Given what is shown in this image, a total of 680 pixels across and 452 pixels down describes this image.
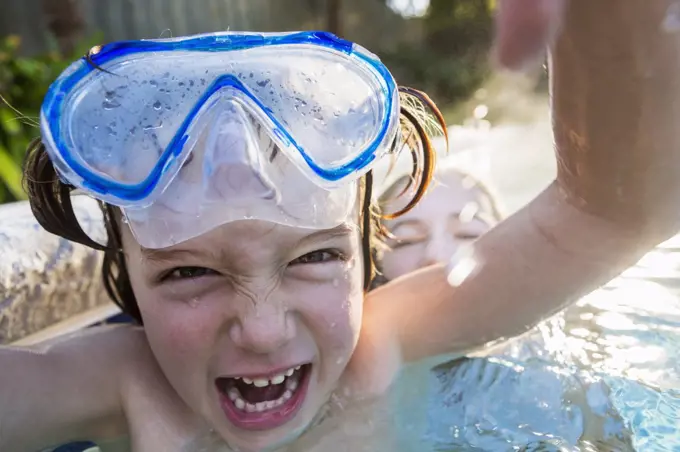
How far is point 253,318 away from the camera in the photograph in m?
1.59

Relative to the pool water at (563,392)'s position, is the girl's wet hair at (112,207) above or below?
above

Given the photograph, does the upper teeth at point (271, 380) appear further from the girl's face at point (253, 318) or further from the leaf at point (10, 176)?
the leaf at point (10, 176)

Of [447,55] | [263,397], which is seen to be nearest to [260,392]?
[263,397]

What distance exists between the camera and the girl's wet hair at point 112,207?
1920 mm

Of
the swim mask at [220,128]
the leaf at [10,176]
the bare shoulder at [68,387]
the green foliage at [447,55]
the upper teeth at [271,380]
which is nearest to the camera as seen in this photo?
the swim mask at [220,128]

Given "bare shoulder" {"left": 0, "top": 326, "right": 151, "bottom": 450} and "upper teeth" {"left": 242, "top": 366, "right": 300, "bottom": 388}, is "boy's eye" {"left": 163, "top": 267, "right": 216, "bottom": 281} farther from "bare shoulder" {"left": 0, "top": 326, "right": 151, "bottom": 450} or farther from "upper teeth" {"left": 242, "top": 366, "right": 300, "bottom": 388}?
"bare shoulder" {"left": 0, "top": 326, "right": 151, "bottom": 450}

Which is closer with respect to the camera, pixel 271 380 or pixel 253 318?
pixel 253 318

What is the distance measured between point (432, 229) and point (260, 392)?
1.23 m

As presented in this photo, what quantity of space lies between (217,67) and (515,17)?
0.79m

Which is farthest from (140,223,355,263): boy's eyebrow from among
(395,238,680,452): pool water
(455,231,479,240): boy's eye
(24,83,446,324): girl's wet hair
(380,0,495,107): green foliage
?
(380,0,495,107): green foliage

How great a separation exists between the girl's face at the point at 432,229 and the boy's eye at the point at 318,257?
0.98 meters

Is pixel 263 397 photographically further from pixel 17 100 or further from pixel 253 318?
pixel 17 100

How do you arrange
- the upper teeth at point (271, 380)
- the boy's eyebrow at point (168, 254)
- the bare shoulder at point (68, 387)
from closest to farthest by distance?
the boy's eyebrow at point (168, 254), the upper teeth at point (271, 380), the bare shoulder at point (68, 387)

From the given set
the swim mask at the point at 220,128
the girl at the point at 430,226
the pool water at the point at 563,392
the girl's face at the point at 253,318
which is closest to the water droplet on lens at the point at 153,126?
the swim mask at the point at 220,128
